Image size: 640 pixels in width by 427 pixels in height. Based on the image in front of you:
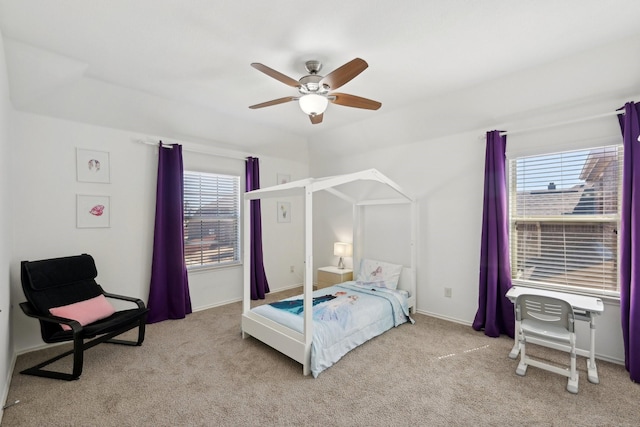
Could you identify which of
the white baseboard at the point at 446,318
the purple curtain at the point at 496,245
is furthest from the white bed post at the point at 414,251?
the purple curtain at the point at 496,245

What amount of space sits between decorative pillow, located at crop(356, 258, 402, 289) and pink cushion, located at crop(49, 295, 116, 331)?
2961mm

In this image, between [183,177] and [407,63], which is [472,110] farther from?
[183,177]

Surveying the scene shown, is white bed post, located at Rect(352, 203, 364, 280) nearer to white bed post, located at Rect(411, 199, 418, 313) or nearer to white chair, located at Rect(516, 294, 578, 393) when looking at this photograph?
white bed post, located at Rect(411, 199, 418, 313)

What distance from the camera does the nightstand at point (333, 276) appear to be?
443 centimetres

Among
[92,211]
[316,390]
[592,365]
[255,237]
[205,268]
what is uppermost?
[92,211]

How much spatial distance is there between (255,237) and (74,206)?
86.8 inches

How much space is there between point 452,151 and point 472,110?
57 cm

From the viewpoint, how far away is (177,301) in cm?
375

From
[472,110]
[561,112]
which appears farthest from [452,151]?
[561,112]

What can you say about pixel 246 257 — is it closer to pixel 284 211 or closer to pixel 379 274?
pixel 379 274

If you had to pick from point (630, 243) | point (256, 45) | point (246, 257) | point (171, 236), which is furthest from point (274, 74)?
point (630, 243)

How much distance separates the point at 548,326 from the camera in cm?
242

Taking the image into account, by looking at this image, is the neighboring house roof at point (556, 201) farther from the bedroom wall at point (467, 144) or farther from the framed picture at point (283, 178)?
the framed picture at point (283, 178)

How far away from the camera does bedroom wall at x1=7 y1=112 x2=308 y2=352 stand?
287 cm
